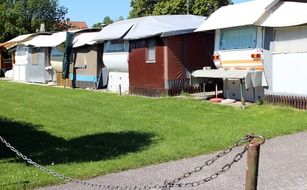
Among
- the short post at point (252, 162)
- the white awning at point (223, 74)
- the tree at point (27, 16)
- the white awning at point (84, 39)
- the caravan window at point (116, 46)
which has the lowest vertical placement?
the short post at point (252, 162)

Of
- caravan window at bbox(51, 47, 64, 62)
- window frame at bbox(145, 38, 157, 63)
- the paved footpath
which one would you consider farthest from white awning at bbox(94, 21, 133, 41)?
the paved footpath

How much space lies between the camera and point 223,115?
15797 millimetres

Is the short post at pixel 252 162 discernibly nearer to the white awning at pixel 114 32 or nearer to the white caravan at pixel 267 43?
the white caravan at pixel 267 43

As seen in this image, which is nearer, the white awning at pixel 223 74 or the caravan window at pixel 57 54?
the white awning at pixel 223 74

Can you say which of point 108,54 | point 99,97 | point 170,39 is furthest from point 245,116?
point 108,54

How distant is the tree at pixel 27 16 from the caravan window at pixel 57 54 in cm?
2998

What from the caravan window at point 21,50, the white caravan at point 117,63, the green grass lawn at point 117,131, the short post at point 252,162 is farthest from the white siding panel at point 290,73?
the caravan window at point 21,50

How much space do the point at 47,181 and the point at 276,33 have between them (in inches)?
438

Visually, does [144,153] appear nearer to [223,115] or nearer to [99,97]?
[223,115]

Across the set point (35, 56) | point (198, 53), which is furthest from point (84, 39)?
point (35, 56)

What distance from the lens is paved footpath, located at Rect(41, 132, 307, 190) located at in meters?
A: 7.99

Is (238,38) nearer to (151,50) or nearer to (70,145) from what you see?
(151,50)

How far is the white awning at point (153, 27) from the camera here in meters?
21.8

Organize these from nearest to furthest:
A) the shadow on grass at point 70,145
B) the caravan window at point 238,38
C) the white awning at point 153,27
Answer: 1. the shadow on grass at point 70,145
2. the caravan window at point 238,38
3. the white awning at point 153,27
